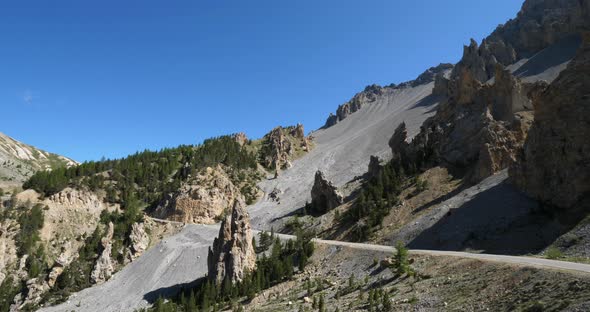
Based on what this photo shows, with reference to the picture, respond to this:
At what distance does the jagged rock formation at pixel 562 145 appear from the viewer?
3516 cm

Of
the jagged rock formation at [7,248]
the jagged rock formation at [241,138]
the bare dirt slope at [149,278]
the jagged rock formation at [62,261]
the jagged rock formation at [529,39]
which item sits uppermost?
the jagged rock formation at [529,39]

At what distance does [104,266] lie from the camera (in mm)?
57750

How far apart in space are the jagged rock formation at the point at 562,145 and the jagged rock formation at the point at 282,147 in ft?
268

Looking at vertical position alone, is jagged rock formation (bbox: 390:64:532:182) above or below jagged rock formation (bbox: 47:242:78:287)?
above

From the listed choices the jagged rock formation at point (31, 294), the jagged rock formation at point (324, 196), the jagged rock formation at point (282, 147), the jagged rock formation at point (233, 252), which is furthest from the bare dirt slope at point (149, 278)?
the jagged rock formation at point (282, 147)

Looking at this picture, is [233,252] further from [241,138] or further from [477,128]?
[241,138]

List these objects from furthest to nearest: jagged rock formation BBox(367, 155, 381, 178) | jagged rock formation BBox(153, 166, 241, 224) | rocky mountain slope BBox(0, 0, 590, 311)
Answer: jagged rock formation BBox(153, 166, 241, 224) → jagged rock formation BBox(367, 155, 381, 178) → rocky mountain slope BBox(0, 0, 590, 311)

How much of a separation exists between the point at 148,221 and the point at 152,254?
12.2 m

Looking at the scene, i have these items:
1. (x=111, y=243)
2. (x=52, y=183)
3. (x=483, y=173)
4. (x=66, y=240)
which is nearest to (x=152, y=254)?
(x=111, y=243)

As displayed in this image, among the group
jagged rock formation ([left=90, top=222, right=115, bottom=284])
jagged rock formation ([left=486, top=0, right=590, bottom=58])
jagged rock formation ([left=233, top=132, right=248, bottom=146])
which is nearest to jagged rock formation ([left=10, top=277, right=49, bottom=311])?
jagged rock formation ([left=90, top=222, right=115, bottom=284])

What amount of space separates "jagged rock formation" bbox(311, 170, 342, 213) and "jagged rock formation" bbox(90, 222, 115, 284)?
3568 centimetres

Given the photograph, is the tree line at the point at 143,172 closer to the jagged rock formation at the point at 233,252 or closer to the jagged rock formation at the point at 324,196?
the jagged rock formation at the point at 324,196

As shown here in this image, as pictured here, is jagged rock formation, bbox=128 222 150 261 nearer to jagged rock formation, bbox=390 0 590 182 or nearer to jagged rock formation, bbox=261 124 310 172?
jagged rock formation, bbox=390 0 590 182

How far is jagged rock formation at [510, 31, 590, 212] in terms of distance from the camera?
115 ft
